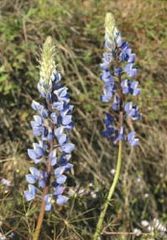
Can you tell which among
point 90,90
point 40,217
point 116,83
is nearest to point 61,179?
point 40,217

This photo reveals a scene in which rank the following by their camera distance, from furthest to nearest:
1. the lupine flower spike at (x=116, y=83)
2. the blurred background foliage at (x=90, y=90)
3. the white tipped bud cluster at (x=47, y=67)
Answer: the blurred background foliage at (x=90, y=90), the lupine flower spike at (x=116, y=83), the white tipped bud cluster at (x=47, y=67)

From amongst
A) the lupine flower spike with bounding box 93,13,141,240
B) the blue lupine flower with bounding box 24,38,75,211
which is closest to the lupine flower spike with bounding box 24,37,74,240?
the blue lupine flower with bounding box 24,38,75,211

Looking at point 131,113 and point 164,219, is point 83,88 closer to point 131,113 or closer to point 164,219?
point 164,219

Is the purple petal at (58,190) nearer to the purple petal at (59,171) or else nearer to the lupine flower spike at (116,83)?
the purple petal at (59,171)

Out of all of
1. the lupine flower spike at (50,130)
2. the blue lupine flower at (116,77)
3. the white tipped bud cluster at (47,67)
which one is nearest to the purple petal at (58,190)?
the lupine flower spike at (50,130)

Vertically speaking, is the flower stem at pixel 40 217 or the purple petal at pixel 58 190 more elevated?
the purple petal at pixel 58 190

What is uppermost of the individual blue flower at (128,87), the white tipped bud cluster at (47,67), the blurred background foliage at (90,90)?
the white tipped bud cluster at (47,67)
